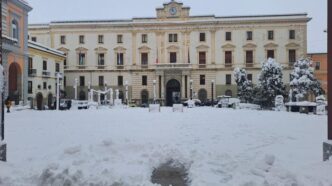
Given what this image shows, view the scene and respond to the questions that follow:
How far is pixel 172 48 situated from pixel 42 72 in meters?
20.3

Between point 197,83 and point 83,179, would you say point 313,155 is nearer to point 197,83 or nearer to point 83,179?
point 83,179

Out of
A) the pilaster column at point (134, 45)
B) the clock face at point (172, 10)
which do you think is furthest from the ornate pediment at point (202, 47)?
the pilaster column at point (134, 45)

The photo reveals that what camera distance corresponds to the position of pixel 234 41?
60.0 meters

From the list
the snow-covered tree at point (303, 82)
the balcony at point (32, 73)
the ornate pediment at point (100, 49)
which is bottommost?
the snow-covered tree at point (303, 82)

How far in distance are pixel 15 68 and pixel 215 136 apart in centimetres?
2778

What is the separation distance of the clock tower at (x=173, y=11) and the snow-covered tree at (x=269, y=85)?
21.5 m

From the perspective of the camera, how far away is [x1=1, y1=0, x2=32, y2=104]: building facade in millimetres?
32000

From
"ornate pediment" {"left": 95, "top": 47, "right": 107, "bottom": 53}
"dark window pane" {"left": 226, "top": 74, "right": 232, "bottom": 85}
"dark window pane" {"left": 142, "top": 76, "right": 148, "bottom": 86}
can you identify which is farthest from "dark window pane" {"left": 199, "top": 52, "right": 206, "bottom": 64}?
"ornate pediment" {"left": 95, "top": 47, "right": 107, "bottom": 53}

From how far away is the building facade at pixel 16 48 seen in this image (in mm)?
32000

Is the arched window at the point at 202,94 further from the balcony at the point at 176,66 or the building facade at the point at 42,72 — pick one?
the building facade at the point at 42,72

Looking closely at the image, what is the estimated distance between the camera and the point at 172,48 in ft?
200

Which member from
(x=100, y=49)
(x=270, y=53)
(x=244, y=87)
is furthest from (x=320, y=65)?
(x=100, y=49)

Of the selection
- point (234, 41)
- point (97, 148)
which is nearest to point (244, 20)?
point (234, 41)

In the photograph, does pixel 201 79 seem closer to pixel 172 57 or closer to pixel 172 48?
pixel 172 57
